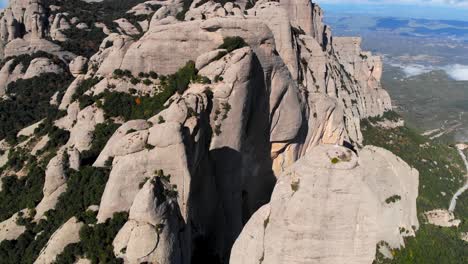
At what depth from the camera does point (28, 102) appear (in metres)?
66.8

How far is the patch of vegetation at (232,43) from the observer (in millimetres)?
42219

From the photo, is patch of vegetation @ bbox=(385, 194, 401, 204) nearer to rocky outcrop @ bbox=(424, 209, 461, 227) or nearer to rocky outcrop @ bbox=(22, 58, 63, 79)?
rocky outcrop @ bbox=(424, 209, 461, 227)

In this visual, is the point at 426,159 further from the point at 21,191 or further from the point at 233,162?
the point at 21,191

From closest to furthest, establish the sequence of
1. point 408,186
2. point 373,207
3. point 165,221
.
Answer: point 373,207, point 165,221, point 408,186

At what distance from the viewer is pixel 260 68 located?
43844 millimetres

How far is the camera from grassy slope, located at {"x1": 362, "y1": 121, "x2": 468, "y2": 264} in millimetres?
47666

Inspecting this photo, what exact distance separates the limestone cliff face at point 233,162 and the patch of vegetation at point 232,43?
21.5 inches

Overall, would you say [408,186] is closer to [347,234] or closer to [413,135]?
[347,234]

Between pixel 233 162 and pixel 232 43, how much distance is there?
12334mm

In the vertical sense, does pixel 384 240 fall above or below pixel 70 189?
below

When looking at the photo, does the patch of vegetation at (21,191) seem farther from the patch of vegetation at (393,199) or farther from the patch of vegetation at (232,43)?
the patch of vegetation at (393,199)

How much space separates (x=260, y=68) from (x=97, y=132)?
17975mm

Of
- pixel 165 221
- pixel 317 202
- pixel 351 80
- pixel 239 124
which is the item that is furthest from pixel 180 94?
pixel 351 80

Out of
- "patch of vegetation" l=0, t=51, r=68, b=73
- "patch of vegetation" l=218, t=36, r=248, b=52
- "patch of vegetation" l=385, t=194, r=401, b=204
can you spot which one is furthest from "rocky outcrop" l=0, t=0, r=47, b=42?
"patch of vegetation" l=385, t=194, r=401, b=204
